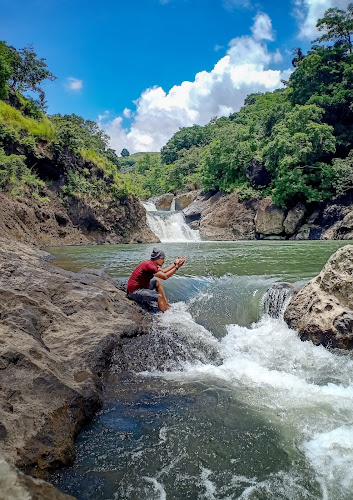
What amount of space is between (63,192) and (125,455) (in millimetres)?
21795

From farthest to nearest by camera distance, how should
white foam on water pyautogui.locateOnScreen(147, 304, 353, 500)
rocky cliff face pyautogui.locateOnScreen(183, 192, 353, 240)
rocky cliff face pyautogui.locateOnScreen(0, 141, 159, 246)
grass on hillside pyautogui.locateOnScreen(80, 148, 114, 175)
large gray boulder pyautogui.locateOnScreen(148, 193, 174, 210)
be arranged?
large gray boulder pyautogui.locateOnScreen(148, 193, 174, 210) < rocky cliff face pyautogui.locateOnScreen(183, 192, 353, 240) < grass on hillside pyautogui.locateOnScreen(80, 148, 114, 175) < rocky cliff face pyautogui.locateOnScreen(0, 141, 159, 246) < white foam on water pyautogui.locateOnScreen(147, 304, 353, 500)

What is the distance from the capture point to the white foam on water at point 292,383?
321 cm

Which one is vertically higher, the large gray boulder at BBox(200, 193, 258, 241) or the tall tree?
the tall tree

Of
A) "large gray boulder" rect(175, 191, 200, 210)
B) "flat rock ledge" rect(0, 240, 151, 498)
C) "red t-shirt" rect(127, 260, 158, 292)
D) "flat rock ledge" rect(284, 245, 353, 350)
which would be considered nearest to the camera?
"flat rock ledge" rect(0, 240, 151, 498)

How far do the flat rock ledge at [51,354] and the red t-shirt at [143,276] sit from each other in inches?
15.8

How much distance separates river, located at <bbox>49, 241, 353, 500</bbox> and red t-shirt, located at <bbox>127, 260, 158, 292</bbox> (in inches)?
31.9

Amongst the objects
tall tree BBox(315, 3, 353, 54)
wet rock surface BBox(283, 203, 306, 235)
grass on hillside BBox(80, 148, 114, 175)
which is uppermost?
tall tree BBox(315, 3, 353, 54)

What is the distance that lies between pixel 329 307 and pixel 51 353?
481 cm

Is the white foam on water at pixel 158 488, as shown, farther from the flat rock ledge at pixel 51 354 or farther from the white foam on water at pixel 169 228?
the white foam on water at pixel 169 228

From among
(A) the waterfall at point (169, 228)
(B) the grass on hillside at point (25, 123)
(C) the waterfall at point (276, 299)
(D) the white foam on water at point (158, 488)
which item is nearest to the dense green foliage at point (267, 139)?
(B) the grass on hillside at point (25, 123)

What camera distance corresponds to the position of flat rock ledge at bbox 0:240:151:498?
9.97 feet

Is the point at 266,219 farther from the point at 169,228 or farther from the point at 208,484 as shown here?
the point at 208,484

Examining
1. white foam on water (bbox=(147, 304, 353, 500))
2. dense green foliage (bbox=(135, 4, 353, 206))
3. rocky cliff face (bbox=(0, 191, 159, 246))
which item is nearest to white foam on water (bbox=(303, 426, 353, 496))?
white foam on water (bbox=(147, 304, 353, 500))

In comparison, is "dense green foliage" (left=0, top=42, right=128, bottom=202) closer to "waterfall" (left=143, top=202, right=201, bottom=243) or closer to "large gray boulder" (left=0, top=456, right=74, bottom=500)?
"waterfall" (left=143, top=202, right=201, bottom=243)
